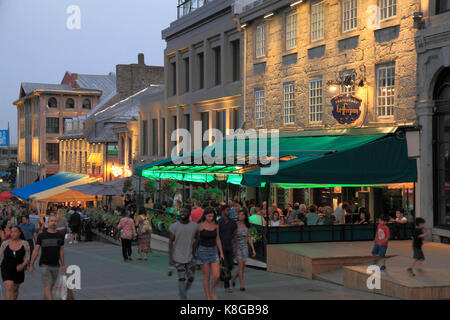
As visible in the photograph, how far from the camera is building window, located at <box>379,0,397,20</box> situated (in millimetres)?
20266

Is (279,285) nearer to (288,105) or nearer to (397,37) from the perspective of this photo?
(397,37)

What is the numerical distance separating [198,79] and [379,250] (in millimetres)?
22361

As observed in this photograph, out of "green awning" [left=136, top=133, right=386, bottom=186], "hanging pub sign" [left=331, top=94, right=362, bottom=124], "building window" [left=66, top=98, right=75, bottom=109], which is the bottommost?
"green awning" [left=136, top=133, right=386, bottom=186]

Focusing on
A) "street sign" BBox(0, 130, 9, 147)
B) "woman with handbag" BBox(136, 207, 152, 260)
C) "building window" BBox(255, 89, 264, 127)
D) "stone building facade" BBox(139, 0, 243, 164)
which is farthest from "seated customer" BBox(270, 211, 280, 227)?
"street sign" BBox(0, 130, 9, 147)

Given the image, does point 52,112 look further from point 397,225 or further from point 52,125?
point 397,225

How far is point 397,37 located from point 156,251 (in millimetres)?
11733

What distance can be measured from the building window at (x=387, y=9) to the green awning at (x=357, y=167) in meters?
3.65

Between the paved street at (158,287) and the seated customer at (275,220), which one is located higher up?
the seated customer at (275,220)

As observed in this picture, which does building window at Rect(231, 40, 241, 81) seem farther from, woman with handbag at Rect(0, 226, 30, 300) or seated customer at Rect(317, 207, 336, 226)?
woman with handbag at Rect(0, 226, 30, 300)

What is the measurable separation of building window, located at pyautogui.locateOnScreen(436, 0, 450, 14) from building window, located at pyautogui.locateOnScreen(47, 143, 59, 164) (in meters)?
60.2

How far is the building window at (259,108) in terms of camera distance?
2788 cm

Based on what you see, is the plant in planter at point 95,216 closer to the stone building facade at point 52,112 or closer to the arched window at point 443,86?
the arched window at point 443,86

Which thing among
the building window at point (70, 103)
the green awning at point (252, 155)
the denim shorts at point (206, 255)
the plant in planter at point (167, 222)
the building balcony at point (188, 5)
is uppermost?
the building balcony at point (188, 5)

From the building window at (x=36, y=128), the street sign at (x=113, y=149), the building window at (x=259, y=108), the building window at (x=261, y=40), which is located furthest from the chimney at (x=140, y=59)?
the building window at (x=259, y=108)
